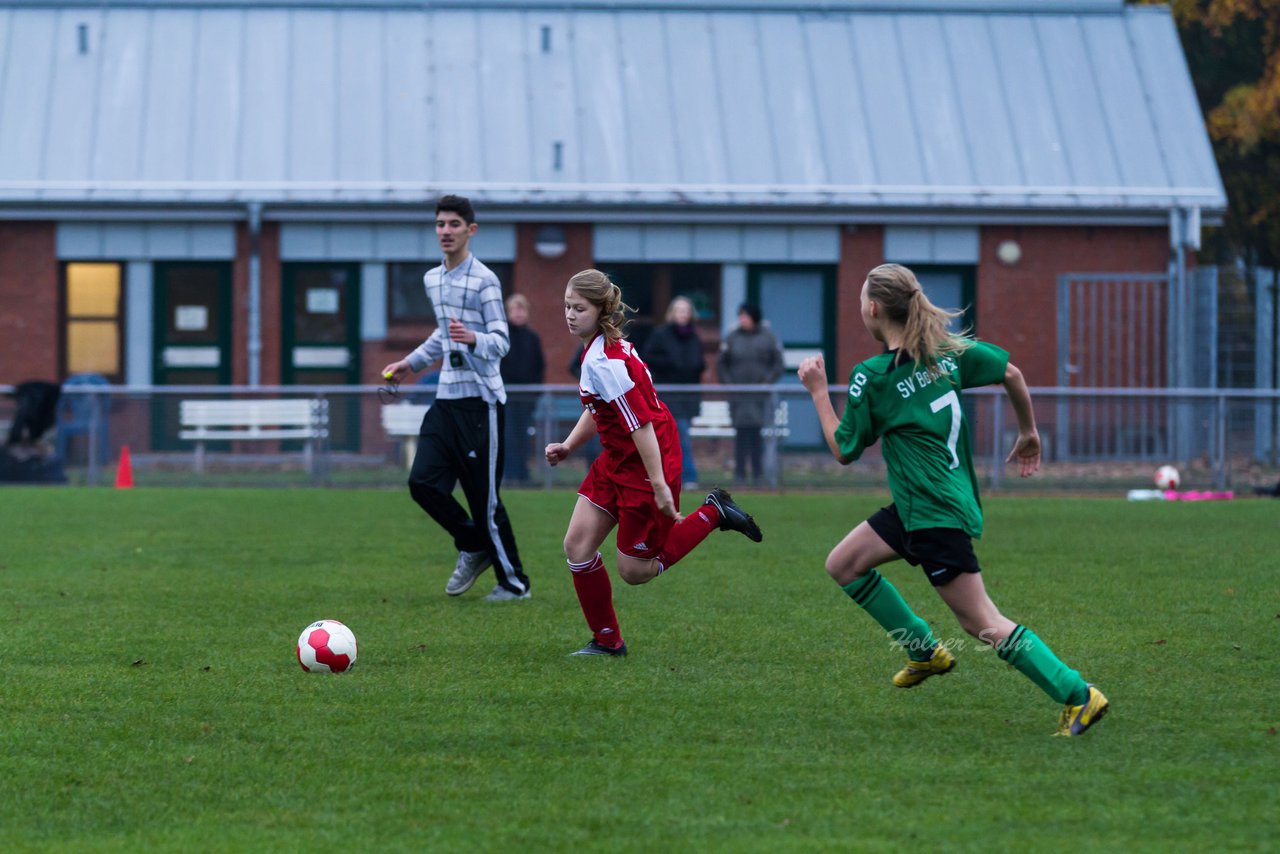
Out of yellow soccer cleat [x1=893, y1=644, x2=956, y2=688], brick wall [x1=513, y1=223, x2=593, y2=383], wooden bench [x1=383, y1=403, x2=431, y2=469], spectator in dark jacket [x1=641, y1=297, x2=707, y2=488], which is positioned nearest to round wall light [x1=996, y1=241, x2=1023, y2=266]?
brick wall [x1=513, y1=223, x2=593, y2=383]

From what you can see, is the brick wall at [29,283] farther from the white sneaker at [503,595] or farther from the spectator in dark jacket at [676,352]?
the white sneaker at [503,595]

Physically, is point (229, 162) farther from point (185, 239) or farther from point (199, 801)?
point (199, 801)

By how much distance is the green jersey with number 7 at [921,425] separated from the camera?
18.8ft

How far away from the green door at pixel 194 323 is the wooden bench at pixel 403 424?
5966mm

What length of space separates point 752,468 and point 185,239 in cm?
961

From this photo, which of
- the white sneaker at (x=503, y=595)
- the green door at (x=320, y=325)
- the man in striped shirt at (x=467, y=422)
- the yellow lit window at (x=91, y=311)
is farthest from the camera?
the green door at (x=320, y=325)

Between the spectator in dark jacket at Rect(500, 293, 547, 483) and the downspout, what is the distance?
20.1 feet

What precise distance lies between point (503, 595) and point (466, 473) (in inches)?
27.5

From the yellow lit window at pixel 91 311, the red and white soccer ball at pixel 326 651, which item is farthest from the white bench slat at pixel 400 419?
the red and white soccer ball at pixel 326 651

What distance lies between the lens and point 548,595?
9.42 metres

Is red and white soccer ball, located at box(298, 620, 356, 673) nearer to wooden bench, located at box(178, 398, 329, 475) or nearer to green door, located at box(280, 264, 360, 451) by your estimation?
wooden bench, located at box(178, 398, 329, 475)

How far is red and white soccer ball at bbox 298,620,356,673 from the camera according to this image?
22.5ft

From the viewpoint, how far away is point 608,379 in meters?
6.94

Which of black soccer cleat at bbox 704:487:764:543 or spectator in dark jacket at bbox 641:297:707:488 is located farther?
spectator in dark jacket at bbox 641:297:707:488
